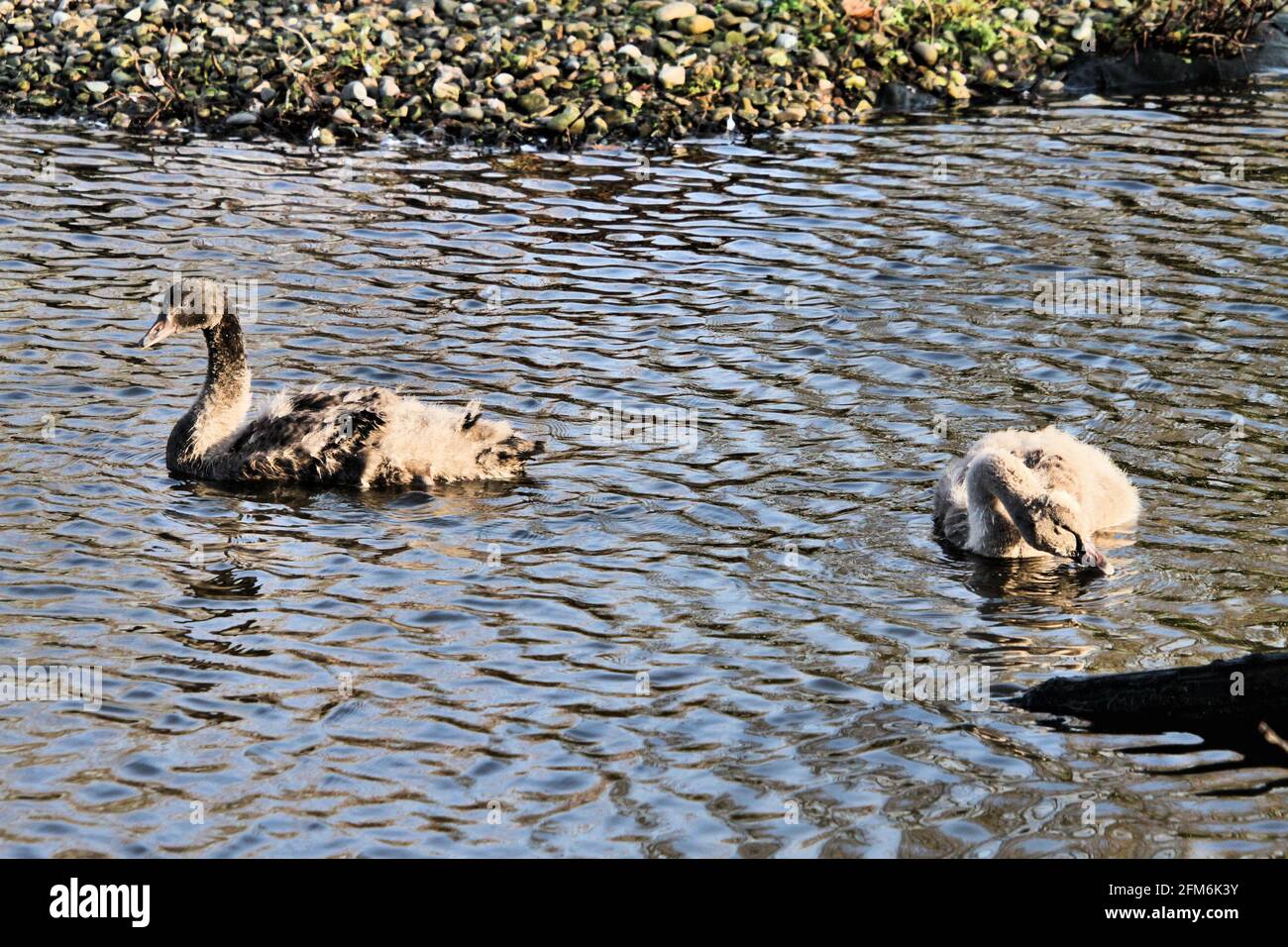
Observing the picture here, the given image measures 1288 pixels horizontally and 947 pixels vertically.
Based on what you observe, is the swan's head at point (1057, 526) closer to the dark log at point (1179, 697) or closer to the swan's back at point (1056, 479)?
the swan's back at point (1056, 479)

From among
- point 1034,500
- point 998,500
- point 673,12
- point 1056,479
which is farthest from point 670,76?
point 1034,500

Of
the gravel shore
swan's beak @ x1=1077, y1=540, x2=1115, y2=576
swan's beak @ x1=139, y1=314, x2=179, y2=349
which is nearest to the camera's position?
swan's beak @ x1=1077, y1=540, x2=1115, y2=576

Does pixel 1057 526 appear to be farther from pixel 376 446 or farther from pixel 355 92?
pixel 355 92

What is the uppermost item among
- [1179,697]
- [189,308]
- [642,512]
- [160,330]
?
[189,308]

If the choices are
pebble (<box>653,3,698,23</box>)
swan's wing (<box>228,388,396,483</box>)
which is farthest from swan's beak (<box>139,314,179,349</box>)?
pebble (<box>653,3,698,23</box>)

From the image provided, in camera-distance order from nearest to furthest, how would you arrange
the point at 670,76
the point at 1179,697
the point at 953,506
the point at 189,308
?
the point at 1179,697 < the point at 953,506 < the point at 189,308 < the point at 670,76

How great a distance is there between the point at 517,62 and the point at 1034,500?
41.3 feet

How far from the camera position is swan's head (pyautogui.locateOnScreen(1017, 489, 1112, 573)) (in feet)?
32.7

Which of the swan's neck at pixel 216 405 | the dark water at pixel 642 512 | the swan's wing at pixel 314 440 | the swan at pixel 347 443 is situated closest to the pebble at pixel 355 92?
the dark water at pixel 642 512

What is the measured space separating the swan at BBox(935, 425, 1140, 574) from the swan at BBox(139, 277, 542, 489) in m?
2.98

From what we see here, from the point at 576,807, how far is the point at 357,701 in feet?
5.06

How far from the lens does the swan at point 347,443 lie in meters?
11.4

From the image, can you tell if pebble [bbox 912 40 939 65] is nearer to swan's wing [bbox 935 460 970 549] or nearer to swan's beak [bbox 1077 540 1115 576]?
swan's wing [bbox 935 460 970 549]

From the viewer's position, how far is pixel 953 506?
1062 cm
